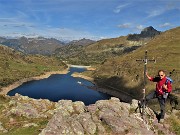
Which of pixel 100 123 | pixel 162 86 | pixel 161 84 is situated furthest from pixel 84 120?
pixel 161 84

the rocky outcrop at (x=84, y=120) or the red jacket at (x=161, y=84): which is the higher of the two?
the red jacket at (x=161, y=84)

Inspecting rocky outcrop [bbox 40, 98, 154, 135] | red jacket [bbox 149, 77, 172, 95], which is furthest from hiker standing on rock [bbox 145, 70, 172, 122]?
rocky outcrop [bbox 40, 98, 154, 135]

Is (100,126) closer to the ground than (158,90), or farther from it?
closer to the ground

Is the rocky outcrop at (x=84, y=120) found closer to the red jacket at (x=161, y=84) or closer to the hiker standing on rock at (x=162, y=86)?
the hiker standing on rock at (x=162, y=86)

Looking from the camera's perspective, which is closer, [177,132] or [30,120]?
[177,132]

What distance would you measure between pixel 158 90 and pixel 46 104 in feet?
78.5

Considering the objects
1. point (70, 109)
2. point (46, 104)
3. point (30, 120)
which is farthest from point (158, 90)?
point (46, 104)

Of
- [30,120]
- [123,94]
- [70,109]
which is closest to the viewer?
[30,120]

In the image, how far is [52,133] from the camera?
31.1 metres

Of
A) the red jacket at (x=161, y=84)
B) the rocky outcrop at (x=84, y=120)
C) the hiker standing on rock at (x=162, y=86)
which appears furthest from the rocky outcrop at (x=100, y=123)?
the red jacket at (x=161, y=84)

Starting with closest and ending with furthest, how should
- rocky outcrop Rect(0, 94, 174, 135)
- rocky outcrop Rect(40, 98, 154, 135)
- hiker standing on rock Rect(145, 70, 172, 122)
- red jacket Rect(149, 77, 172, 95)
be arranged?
hiker standing on rock Rect(145, 70, 172, 122), red jacket Rect(149, 77, 172, 95), rocky outcrop Rect(40, 98, 154, 135), rocky outcrop Rect(0, 94, 174, 135)

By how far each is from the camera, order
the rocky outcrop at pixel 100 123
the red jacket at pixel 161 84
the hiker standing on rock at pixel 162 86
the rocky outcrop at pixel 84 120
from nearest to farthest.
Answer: the hiker standing on rock at pixel 162 86, the red jacket at pixel 161 84, the rocky outcrop at pixel 100 123, the rocky outcrop at pixel 84 120

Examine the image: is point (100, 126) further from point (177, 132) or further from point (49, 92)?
point (49, 92)

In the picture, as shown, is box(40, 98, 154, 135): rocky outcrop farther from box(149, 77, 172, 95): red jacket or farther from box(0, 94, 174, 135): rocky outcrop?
box(149, 77, 172, 95): red jacket
